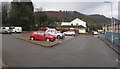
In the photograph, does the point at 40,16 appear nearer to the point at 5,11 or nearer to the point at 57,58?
the point at 5,11

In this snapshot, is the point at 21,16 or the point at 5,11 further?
the point at 5,11

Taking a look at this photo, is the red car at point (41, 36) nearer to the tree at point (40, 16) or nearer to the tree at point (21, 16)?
the tree at point (21, 16)

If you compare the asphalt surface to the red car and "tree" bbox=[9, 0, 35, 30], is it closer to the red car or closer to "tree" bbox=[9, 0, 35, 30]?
the red car

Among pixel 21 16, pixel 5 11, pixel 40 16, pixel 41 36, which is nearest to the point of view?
pixel 41 36

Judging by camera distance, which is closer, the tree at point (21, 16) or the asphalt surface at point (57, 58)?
the asphalt surface at point (57, 58)

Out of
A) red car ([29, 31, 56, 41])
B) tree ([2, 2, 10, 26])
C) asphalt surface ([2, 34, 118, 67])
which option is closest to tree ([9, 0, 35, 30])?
tree ([2, 2, 10, 26])

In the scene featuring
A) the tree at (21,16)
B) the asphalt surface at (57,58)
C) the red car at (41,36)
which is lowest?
the asphalt surface at (57,58)

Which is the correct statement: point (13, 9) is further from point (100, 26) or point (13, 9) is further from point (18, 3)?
point (100, 26)

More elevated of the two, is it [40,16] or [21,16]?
[40,16]


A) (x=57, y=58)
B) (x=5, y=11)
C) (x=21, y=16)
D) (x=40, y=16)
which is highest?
(x=5, y=11)

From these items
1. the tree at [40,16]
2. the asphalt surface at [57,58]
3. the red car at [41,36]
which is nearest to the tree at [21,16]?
the tree at [40,16]

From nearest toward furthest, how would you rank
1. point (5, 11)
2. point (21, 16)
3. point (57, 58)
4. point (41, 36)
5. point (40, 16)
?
point (57, 58), point (41, 36), point (21, 16), point (5, 11), point (40, 16)

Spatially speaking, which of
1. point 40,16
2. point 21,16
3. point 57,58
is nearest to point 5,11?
point 21,16

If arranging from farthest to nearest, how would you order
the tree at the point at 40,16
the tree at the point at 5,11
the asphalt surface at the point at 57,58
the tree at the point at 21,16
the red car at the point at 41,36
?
the tree at the point at 40,16
the tree at the point at 5,11
the tree at the point at 21,16
the red car at the point at 41,36
the asphalt surface at the point at 57,58
